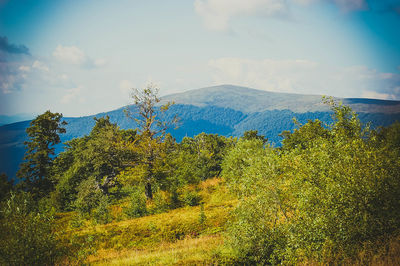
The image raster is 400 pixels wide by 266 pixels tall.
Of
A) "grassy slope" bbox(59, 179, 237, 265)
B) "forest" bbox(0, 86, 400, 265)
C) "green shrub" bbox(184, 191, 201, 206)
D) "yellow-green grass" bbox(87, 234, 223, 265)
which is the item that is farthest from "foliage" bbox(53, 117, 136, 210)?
"yellow-green grass" bbox(87, 234, 223, 265)

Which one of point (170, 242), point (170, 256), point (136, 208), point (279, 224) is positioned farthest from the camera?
point (136, 208)

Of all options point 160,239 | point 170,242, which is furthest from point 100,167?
point 170,242

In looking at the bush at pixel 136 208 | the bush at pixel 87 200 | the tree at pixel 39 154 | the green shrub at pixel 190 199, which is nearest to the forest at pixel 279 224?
the bush at pixel 136 208

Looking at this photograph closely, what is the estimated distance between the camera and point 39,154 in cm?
4600

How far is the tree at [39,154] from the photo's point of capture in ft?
150

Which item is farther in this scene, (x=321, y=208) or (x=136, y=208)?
(x=136, y=208)

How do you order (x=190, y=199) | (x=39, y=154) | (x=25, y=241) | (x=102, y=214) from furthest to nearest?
1. (x=39, y=154)
2. (x=190, y=199)
3. (x=102, y=214)
4. (x=25, y=241)

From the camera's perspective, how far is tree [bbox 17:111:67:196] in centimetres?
4584

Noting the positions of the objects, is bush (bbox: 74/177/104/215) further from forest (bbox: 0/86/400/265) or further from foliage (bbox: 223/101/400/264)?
foliage (bbox: 223/101/400/264)

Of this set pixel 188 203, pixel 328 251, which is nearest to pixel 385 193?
pixel 328 251

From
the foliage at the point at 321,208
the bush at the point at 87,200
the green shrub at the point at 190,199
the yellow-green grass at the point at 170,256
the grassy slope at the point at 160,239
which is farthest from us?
the green shrub at the point at 190,199

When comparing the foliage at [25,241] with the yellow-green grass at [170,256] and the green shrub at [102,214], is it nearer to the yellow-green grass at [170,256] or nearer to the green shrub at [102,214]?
the yellow-green grass at [170,256]

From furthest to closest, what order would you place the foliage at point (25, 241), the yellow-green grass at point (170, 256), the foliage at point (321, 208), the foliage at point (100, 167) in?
the foliage at point (100, 167) → the yellow-green grass at point (170, 256) → the foliage at point (321, 208) → the foliage at point (25, 241)

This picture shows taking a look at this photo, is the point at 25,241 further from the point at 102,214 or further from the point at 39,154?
the point at 39,154
